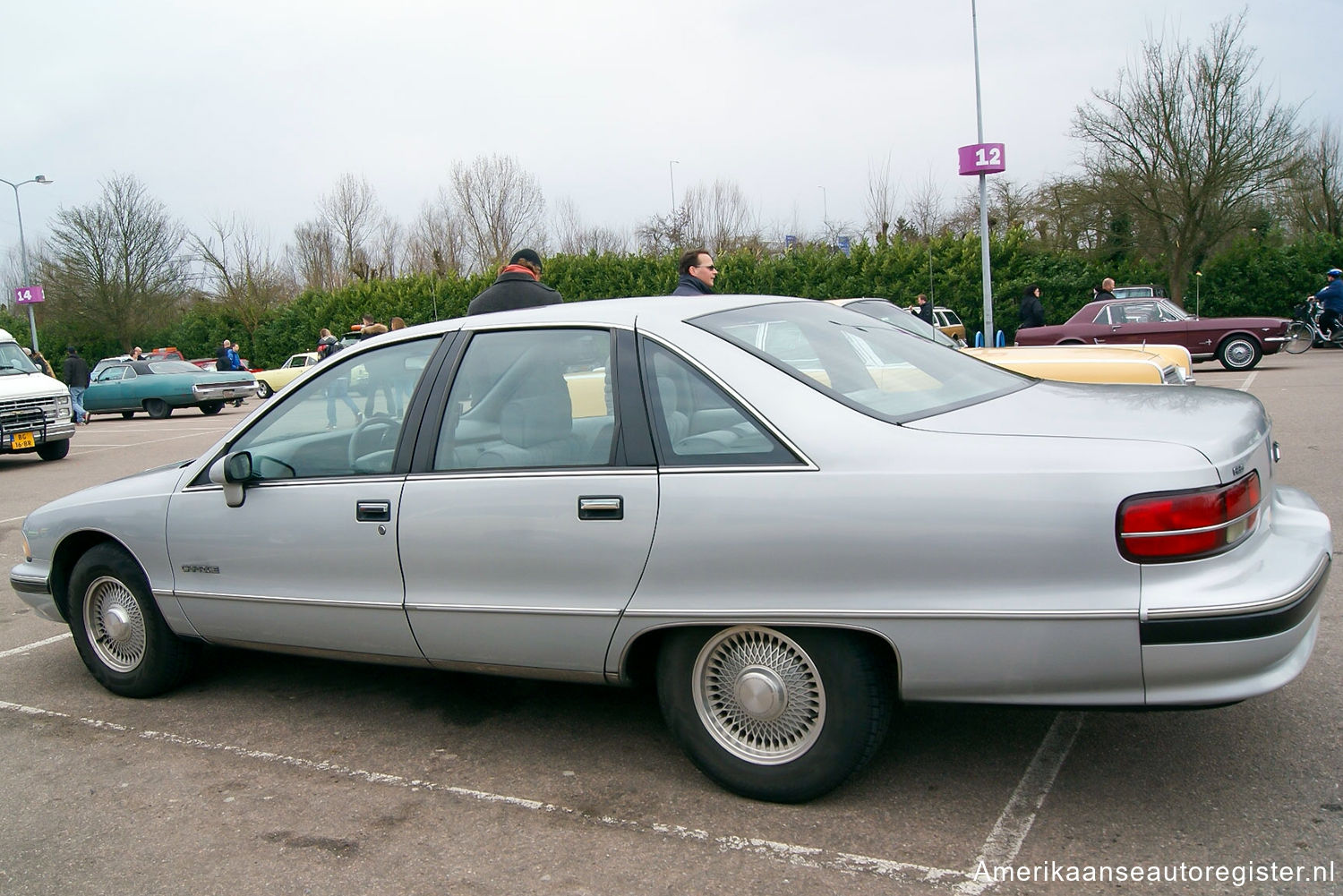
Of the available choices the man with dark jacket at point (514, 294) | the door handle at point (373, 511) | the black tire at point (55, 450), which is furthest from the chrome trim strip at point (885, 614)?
the black tire at point (55, 450)

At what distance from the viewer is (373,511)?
3.67 metres

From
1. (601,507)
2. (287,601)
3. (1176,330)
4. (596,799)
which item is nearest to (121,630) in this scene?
(287,601)

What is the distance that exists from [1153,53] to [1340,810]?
1299 inches

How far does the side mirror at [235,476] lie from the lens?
12.9ft

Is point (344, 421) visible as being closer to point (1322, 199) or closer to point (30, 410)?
point (30, 410)

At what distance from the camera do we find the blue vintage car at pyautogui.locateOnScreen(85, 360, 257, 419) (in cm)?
2522

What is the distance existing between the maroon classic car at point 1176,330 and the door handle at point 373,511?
18004 millimetres

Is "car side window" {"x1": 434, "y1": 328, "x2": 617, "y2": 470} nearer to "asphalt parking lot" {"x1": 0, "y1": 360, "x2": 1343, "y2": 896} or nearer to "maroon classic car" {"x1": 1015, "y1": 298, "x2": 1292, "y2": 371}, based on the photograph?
"asphalt parking lot" {"x1": 0, "y1": 360, "x2": 1343, "y2": 896}

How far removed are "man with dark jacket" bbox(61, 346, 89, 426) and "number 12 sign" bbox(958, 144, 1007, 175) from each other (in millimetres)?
20857

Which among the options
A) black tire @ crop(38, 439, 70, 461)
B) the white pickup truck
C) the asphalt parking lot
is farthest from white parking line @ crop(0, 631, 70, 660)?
black tire @ crop(38, 439, 70, 461)

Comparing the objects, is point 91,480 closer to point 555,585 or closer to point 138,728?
point 138,728

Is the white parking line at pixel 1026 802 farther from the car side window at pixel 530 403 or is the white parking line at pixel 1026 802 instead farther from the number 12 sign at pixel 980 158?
the number 12 sign at pixel 980 158

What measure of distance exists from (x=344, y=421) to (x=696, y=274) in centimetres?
→ 418

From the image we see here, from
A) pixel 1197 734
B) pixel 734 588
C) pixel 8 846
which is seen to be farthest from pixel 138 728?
pixel 1197 734
